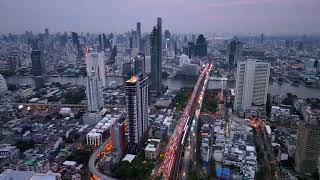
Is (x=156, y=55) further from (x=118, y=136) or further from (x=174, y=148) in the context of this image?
(x=118, y=136)

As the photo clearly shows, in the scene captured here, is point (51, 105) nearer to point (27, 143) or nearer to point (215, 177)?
point (27, 143)

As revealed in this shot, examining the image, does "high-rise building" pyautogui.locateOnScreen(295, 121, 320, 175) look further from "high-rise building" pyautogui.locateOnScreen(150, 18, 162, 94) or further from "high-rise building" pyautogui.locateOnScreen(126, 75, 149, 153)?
"high-rise building" pyautogui.locateOnScreen(150, 18, 162, 94)

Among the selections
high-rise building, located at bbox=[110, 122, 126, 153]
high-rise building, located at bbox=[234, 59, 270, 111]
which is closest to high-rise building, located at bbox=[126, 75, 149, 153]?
high-rise building, located at bbox=[110, 122, 126, 153]

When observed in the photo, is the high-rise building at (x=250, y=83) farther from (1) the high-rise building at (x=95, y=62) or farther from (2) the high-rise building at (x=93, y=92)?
(1) the high-rise building at (x=95, y=62)

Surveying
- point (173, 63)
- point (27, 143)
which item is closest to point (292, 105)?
point (27, 143)

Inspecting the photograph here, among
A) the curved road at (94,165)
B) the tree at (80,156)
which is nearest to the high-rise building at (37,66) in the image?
the curved road at (94,165)

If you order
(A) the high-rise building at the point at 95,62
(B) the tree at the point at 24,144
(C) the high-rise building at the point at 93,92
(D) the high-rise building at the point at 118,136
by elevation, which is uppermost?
(A) the high-rise building at the point at 95,62
